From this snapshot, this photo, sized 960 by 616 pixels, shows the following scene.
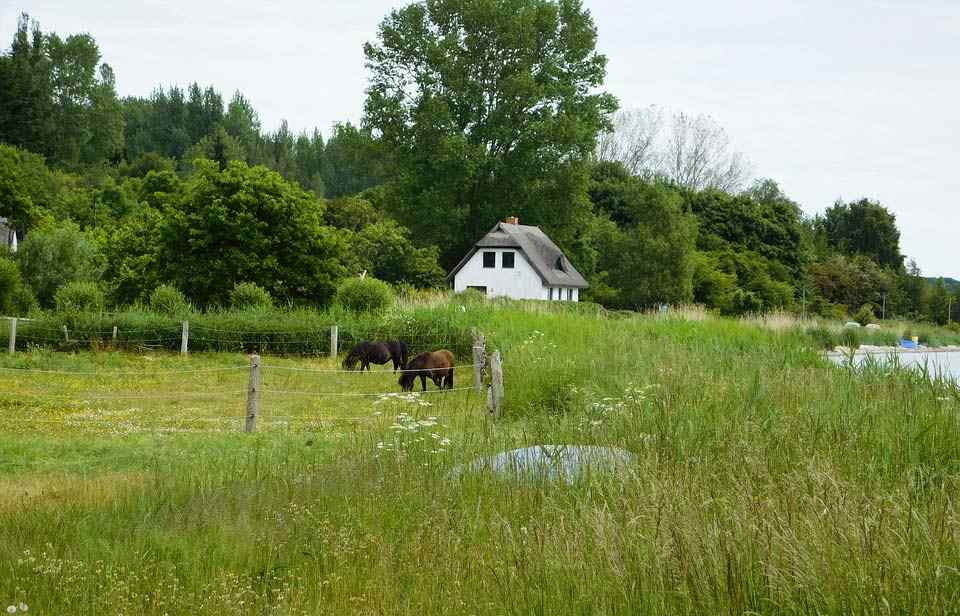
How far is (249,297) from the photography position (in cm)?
2680

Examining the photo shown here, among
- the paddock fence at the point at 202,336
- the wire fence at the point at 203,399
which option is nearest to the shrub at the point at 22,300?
the paddock fence at the point at 202,336

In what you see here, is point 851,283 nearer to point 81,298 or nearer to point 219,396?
point 81,298

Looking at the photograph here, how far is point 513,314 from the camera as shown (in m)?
24.9

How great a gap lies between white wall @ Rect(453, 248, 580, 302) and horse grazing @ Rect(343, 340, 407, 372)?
30.3m

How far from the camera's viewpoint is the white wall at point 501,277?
5203cm

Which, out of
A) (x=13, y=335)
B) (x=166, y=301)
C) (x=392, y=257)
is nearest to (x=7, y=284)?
(x=166, y=301)

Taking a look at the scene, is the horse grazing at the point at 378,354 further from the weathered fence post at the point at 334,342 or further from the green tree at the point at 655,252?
the green tree at the point at 655,252

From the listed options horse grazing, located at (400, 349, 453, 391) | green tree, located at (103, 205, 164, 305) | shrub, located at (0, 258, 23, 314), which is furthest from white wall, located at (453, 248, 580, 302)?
horse grazing, located at (400, 349, 453, 391)

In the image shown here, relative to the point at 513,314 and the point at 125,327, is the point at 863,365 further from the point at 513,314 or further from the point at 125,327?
the point at 125,327

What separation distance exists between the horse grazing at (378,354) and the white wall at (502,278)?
99.4 feet

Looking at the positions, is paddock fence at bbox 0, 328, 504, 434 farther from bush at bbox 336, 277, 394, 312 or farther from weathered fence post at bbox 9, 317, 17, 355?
bush at bbox 336, 277, 394, 312

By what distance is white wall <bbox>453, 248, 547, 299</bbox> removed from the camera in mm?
52031

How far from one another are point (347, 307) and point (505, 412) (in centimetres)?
1287

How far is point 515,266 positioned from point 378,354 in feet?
103
